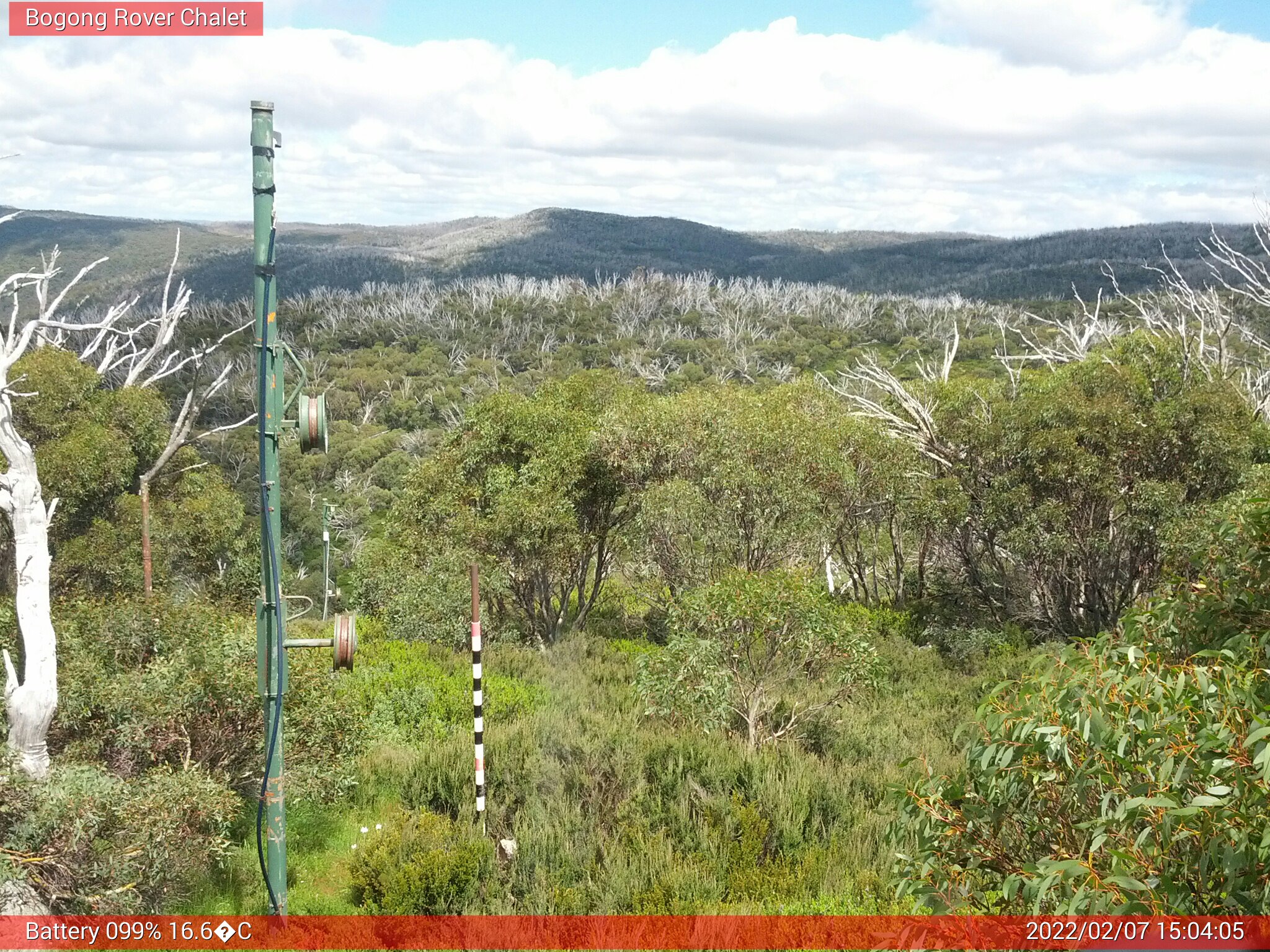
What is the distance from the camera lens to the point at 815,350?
75.7 m

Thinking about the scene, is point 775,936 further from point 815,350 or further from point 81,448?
point 815,350

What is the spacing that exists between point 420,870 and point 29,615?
13.0 feet

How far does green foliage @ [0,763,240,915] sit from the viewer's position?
6340 mm

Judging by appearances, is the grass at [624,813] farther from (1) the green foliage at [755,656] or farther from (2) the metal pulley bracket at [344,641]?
(2) the metal pulley bracket at [344,641]

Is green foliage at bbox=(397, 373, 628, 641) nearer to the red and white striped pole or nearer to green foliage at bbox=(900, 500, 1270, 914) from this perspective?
the red and white striped pole

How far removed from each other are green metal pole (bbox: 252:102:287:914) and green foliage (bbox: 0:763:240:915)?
807mm

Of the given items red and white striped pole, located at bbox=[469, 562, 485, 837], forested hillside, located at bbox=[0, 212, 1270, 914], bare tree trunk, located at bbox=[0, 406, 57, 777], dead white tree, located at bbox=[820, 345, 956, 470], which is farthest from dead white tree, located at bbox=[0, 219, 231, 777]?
dead white tree, located at bbox=[820, 345, 956, 470]

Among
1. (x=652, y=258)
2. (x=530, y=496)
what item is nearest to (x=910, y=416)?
(x=530, y=496)

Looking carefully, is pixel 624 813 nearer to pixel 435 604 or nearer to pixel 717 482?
Answer: pixel 717 482

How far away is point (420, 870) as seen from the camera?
7289 mm

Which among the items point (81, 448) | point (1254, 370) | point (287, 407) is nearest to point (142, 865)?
point (287, 407)

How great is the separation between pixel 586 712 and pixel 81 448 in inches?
441

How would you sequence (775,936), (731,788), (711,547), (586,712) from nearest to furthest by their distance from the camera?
(775,936) < (731,788) < (586,712) < (711,547)

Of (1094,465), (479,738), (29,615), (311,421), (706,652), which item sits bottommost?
(706,652)
